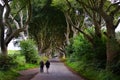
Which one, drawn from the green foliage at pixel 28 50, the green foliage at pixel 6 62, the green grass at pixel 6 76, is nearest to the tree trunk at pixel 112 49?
the green grass at pixel 6 76

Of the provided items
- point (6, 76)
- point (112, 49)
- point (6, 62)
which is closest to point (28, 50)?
point (6, 62)

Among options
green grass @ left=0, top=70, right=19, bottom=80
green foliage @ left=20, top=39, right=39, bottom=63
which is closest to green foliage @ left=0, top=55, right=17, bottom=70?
green grass @ left=0, top=70, right=19, bottom=80

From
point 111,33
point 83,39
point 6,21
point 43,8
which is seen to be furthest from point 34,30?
point 111,33

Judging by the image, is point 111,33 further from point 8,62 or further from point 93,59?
point 8,62

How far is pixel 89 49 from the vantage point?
37.5m

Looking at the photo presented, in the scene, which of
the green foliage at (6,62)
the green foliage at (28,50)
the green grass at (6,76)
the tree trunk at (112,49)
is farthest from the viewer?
the green foliage at (28,50)

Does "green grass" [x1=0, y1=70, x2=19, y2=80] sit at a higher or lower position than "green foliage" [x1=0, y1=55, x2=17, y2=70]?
lower

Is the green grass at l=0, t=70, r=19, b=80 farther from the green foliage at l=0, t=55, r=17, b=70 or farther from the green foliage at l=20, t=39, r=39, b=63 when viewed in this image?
the green foliage at l=20, t=39, r=39, b=63

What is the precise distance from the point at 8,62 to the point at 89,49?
9.45m

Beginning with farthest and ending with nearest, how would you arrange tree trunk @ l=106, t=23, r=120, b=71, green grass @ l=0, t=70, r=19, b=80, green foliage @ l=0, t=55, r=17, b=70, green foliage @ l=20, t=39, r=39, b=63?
green foliage @ l=20, t=39, r=39, b=63, green foliage @ l=0, t=55, r=17, b=70, green grass @ l=0, t=70, r=19, b=80, tree trunk @ l=106, t=23, r=120, b=71

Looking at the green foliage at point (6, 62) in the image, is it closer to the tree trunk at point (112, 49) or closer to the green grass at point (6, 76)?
the green grass at point (6, 76)

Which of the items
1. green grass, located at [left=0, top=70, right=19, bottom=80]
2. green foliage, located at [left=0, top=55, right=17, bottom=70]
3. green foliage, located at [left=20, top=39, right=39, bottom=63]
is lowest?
green grass, located at [left=0, top=70, right=19, bottom=80]

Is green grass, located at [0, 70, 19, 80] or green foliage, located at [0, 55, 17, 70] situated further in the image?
green foliage, located at [0, 55, 17, 70]

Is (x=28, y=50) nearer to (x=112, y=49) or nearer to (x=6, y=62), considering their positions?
(x=6, y=62)
